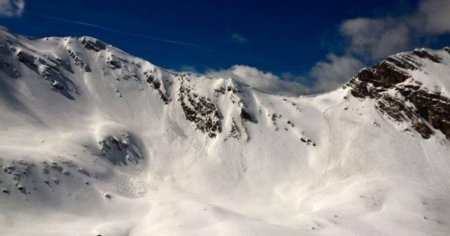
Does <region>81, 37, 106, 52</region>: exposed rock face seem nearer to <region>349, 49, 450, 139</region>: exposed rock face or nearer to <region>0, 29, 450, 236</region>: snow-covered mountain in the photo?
<region>0, 29, 450, 236</region>: snow-covered mountain

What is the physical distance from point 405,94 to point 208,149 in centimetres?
5506

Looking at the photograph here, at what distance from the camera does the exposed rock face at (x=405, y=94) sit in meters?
112

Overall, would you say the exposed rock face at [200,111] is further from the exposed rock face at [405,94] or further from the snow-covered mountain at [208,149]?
the exposed rock face at [405,94]

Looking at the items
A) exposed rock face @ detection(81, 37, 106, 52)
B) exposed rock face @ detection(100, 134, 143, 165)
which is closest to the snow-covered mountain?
exposed rock face @ detection(100, 134, 143, 165)

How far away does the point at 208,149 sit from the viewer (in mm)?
105000

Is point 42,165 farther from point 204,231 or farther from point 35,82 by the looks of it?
point 35,82

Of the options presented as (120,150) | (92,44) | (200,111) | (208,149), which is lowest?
(120,150)

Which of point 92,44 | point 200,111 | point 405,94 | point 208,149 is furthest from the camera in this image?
point 92,44

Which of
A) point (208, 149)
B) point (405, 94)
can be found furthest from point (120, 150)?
point (405, 94)

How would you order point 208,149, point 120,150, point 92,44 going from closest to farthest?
point 120,150, point 208,149, point 92,44

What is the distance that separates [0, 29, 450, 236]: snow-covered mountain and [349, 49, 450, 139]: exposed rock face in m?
0.34

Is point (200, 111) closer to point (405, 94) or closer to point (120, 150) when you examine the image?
point (120, 150)

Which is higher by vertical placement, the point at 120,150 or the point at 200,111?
the point at 200,111

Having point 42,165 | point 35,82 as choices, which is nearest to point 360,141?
point 42,165
